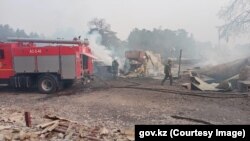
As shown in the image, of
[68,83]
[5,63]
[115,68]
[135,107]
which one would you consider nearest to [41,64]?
[5,63]

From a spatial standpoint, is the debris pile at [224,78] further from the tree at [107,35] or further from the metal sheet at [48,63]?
the tree at [107,35]

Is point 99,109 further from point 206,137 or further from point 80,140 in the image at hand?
point 206,137

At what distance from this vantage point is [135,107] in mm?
12461

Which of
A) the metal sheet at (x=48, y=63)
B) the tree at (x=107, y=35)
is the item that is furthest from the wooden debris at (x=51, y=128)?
the tree at (x=107, y=35)

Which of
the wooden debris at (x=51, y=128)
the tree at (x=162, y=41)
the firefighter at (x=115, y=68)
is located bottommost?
the wooden debris at (x=51, y=128)

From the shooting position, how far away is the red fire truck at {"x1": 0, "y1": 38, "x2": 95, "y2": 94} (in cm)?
1757

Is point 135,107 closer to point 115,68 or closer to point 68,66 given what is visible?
point 68,66

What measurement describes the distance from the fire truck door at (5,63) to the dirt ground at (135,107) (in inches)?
52.6

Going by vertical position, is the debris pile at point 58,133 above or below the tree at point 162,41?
below

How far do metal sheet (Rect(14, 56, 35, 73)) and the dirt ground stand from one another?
1571 millimetres

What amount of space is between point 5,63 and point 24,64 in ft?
3.46

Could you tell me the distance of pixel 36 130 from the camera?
8.27 meters

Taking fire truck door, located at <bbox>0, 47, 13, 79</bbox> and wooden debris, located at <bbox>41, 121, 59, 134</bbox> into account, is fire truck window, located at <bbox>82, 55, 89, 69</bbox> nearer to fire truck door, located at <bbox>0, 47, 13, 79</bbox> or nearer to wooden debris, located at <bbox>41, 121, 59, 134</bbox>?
fire truck door, located at <bbox>0, 47, 13, 79</bbox>

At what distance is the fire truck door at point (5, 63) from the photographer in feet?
58.5
